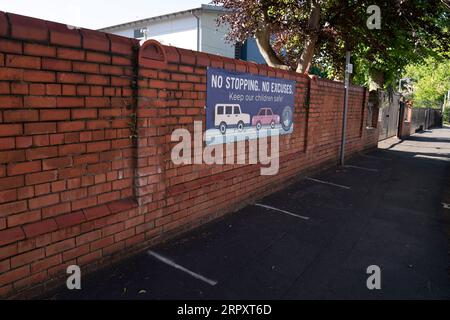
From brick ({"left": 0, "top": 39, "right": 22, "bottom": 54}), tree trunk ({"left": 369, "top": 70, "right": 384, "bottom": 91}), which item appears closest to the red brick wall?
brick ({"left": 0, "top": 39, "right": 22, "bottom": 54})

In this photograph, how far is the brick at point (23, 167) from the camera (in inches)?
103

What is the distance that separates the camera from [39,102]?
2.73 meters

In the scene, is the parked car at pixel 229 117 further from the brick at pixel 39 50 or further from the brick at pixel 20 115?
the brick at pixel 20 115

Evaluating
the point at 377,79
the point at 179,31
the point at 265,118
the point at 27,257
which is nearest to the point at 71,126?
the point at 27,257

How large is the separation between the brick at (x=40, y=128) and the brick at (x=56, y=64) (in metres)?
0.43

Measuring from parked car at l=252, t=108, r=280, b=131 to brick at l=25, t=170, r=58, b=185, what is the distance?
328cm

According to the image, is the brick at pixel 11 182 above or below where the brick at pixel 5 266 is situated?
above

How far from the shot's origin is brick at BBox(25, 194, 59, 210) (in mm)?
2800

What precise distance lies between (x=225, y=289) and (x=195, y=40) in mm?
15313

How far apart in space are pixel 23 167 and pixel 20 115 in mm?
388

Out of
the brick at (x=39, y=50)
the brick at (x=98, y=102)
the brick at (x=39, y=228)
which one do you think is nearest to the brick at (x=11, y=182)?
the brick at (x=39, y=228)

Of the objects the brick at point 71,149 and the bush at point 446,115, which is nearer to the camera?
the brick at point 71,149

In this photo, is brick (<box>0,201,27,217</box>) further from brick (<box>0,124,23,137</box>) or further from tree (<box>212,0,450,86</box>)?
tree (<box>212,0,450,86</box>)
